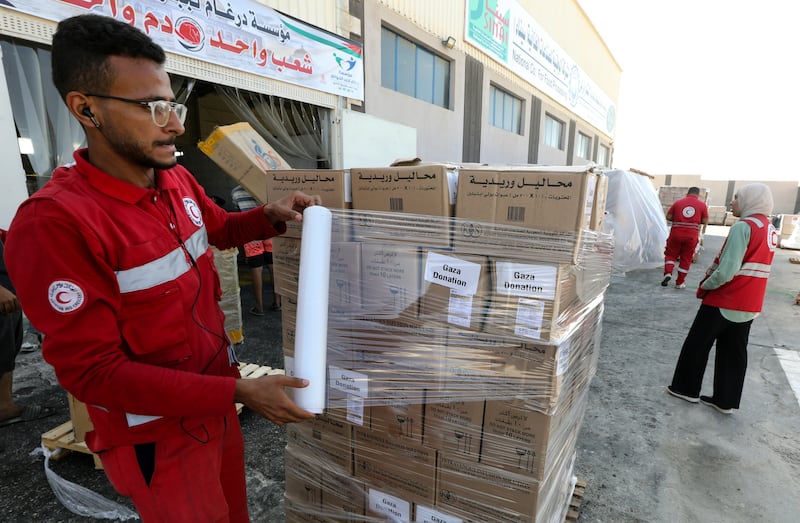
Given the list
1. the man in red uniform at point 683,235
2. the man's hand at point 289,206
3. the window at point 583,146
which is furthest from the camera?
the window at point 583,146

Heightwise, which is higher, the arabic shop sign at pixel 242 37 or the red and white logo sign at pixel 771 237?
the arabic shop sign at pixel 242 37

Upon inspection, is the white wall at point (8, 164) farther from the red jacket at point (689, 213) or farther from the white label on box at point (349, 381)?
the red jacket at point (689, 213)

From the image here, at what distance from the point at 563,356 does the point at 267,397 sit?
93 cm

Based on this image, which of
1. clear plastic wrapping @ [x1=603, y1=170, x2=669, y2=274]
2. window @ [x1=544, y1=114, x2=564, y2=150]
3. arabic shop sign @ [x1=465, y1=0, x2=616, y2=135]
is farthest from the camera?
window @ [x1=544, y1=114, x2=564, y2=150]

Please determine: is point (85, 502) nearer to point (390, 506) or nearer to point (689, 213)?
point (390, 506)

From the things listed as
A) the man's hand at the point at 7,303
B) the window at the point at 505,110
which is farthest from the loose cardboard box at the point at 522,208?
the window at the point at 505,110

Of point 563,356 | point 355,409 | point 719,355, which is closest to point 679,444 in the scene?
point 719,355

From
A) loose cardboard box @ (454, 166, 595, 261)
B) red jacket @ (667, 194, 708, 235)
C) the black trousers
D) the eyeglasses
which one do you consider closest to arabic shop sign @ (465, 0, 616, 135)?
red jacket @ (667, 194, 708, 235)

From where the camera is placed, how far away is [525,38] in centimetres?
1188

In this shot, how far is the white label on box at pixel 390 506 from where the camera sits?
61.0 inches

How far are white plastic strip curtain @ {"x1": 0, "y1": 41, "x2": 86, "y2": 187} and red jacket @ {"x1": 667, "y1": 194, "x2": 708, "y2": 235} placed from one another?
8648 mm

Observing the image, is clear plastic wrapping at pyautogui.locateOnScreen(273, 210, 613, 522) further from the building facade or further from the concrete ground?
the building facade

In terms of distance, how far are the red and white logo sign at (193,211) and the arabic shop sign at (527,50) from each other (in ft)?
30.9

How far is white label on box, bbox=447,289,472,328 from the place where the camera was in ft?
4.25
